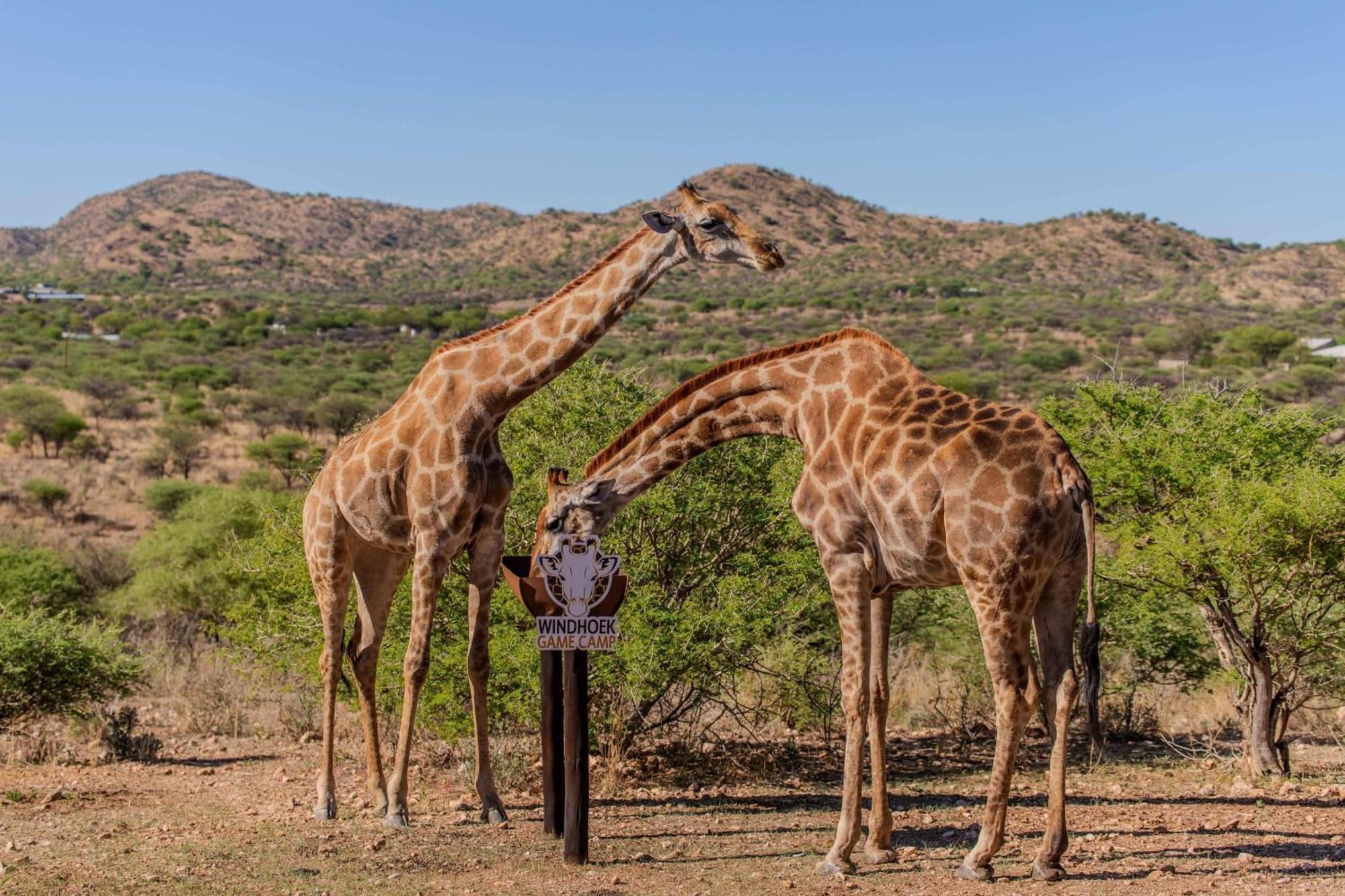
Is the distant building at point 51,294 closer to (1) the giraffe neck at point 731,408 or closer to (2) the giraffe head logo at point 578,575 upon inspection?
(1) the giraffe neck at point 731,408

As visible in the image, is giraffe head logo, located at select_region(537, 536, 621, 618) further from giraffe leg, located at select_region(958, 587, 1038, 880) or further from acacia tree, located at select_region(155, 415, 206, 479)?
acacia tree, located at select_region(155, 415, 206, 479)

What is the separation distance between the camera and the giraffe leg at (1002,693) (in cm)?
655

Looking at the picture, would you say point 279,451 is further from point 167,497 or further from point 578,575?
point 578,575

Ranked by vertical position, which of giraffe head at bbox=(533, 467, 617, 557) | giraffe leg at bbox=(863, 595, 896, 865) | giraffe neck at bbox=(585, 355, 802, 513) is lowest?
giraffe leg at bbox=(863, 595, 896, 865)

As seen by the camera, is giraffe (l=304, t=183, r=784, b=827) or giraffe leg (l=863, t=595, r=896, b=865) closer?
giraffe leg (l=863, t=595, r=896, b=865)

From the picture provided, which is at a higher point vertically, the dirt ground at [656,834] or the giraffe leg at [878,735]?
the giraffe leg at [878,735]

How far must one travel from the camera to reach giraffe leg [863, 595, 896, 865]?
23.6 feet

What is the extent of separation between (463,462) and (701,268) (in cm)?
6379

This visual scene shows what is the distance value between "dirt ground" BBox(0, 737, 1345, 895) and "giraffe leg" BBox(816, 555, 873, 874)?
223 mm

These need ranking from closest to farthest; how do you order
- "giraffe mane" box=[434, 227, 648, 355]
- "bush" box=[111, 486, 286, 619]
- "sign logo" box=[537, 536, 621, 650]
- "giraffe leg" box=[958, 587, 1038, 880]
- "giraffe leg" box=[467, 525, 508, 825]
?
"giraffe leg" box=[958, 587, 1038, 880] → "sign logo" box=[537, 536, 621, 650] → "giraffe mane" box=[434, 227, 648, 355] → "giraffe leg" box=[467, 525, 508, 825] → "bush" box=[111, 486, 286, 619]

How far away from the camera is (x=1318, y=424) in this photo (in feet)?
36.9

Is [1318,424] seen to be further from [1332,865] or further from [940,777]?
[1332,865]

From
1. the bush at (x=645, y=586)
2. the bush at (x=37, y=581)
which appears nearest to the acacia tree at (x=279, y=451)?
the bush at (x=37, y=581)

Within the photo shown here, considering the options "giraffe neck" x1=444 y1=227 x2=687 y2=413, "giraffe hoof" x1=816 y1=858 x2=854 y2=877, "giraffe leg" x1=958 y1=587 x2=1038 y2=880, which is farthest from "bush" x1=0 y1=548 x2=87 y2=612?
"giraffe leg" x1=958 y1=587 x2=1038 y2=880
